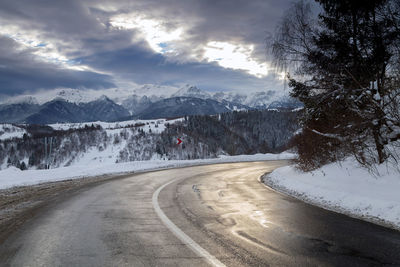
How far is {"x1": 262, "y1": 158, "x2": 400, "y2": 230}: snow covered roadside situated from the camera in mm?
7129

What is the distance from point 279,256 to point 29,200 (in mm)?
8571

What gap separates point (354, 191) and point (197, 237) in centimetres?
615

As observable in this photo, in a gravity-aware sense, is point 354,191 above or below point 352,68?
below

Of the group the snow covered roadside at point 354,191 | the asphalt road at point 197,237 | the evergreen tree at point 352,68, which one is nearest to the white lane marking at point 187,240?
the asphalt road at point 197,237

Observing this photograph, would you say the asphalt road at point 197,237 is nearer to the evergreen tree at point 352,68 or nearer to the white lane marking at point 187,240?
the white lane marking at point 187,240

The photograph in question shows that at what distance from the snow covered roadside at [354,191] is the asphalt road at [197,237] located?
2.59ft

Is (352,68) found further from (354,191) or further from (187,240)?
(187,240)

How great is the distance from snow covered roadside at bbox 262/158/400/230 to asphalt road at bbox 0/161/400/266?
790 mm

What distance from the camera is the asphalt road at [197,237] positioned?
4.10 metres

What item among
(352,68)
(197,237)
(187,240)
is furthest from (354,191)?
(187,240)

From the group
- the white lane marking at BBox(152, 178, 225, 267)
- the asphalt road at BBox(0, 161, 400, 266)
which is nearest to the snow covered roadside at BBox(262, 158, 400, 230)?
the asphalt road at BBox(0, 161, 400, 266)

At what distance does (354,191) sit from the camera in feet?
Answer: 30.0

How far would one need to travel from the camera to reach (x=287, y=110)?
13.1m

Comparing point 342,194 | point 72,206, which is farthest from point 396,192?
point 72,206
